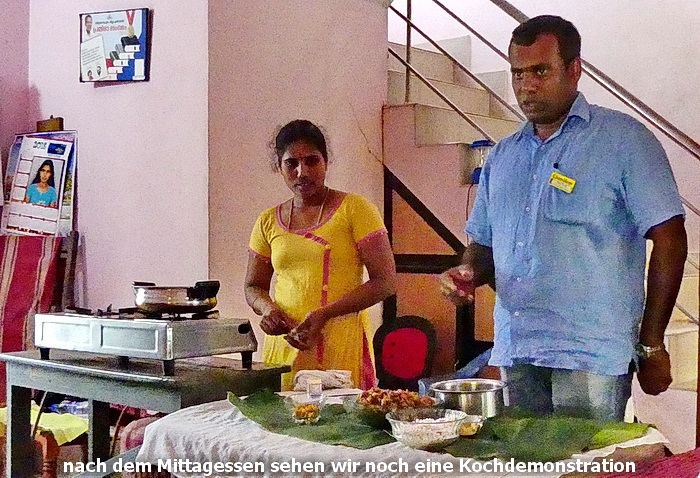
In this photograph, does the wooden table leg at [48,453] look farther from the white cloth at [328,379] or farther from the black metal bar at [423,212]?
the black metal bar at [423,212]

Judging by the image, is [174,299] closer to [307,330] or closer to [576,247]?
[307,330]

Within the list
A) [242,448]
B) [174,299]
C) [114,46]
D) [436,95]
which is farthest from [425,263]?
[242,448]

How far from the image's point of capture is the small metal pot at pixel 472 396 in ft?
5.37

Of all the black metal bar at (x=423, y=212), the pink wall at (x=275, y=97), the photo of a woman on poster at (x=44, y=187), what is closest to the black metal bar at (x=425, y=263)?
the black metal bar at (x=423, y=212)

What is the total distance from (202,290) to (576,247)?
951 millimetres

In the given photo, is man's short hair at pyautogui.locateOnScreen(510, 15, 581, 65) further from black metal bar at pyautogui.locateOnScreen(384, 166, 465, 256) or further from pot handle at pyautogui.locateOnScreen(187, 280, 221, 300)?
black metal bar at pyautogui.locateOnScreen(384, 166, 465, 256)

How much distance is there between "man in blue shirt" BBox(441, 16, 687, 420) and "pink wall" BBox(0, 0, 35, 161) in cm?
247

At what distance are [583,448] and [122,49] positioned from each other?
8.14ft

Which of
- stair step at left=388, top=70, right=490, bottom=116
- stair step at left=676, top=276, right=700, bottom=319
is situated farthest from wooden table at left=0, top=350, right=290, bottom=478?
stair step at left=676, top=276, right=700, bottom=319

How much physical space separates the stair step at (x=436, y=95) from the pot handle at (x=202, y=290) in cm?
191

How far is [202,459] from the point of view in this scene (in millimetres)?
1680

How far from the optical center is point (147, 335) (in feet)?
6.80

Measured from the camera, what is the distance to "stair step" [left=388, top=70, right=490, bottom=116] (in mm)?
3963

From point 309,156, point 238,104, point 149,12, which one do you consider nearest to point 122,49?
point 149,12
